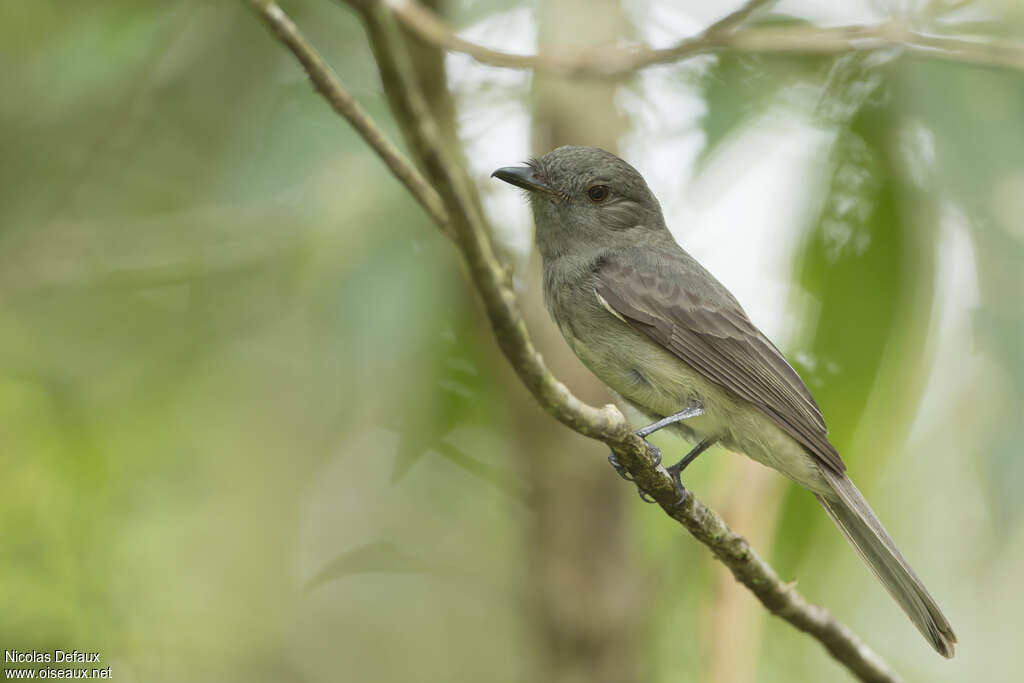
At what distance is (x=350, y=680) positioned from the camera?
7453 mm

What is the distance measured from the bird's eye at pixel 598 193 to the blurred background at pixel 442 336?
1.21 ft

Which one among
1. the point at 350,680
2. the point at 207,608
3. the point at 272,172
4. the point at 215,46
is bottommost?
the point at 350,680

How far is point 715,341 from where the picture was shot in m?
3.72

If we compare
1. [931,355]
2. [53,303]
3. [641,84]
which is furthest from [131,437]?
[931,355]

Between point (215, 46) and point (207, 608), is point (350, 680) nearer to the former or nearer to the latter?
point (207, 608)

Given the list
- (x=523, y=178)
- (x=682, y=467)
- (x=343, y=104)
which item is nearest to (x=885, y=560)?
(x=682, y=467)

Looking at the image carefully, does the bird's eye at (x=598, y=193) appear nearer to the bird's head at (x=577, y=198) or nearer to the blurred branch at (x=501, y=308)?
the bird's head at (x=577, y=198)

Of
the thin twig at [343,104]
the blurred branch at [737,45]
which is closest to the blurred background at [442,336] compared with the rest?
the blurred branch at [737,45]

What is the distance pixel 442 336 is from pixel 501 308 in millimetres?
2332

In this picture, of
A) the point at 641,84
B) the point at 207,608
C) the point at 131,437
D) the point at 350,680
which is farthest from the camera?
the point at 350,680

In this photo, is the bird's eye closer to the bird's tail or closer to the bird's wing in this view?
the bird's wing

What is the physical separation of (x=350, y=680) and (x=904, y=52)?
5.84m

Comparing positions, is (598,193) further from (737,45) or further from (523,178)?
(737,45)

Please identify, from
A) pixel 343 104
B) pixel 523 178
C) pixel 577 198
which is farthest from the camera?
pixel 577 198
